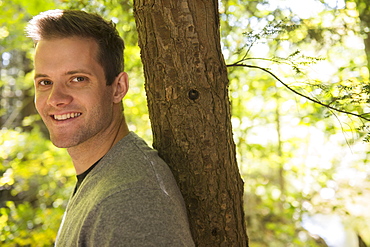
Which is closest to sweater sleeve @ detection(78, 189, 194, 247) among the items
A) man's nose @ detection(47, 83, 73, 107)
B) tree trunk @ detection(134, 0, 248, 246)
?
tree trunk @ detection(134, 0, 248, 246)

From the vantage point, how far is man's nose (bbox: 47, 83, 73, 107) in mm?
1700

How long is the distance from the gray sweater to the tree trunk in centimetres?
12

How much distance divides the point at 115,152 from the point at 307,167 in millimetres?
4335

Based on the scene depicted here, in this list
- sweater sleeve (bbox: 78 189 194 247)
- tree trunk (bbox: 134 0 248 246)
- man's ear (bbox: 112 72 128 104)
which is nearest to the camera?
sweater sleeve (bbox: 78 189 194 247)

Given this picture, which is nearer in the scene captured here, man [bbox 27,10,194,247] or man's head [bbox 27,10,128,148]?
man [bbox 27,10,194,247]

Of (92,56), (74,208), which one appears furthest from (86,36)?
(74,208)

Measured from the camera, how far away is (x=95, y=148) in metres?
1.76

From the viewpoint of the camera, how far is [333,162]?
202 inches

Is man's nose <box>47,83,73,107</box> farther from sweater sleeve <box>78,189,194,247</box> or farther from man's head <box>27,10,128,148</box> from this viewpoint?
sweater sleeve <box>78,189,194,247</box>

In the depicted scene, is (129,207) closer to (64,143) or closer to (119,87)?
(64,143)

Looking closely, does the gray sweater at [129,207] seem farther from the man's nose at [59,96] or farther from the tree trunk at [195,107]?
the man's nose at [59,96]

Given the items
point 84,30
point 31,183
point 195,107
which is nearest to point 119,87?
point 84,30

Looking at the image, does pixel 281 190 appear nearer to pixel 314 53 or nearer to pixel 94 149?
pixel 314 53

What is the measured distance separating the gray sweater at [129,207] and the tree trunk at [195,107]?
0.12 m
